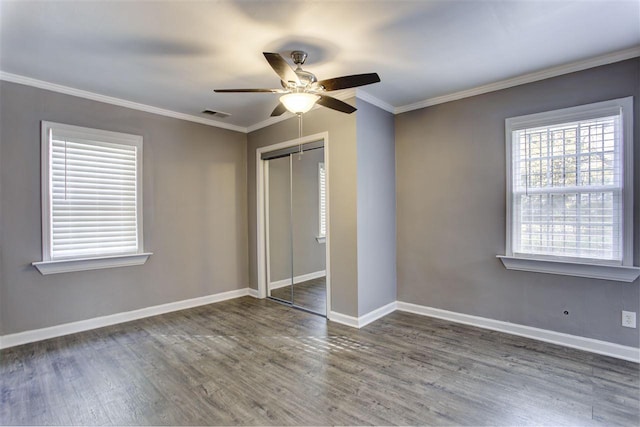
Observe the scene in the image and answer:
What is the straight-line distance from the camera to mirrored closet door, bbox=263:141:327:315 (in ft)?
13.9

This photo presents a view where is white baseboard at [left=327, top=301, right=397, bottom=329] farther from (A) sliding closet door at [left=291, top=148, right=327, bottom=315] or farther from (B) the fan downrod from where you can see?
(B) the fan downrod

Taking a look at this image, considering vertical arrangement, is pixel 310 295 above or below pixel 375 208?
below

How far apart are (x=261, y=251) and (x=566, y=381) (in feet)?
12.2

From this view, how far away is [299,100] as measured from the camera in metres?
2.56

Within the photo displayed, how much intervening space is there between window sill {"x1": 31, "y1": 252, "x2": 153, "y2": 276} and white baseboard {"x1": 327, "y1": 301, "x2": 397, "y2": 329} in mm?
2382

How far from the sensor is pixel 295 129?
13.8 feet

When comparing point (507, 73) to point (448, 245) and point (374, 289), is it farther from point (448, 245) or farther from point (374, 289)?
point (374, 289)

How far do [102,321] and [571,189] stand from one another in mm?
5018

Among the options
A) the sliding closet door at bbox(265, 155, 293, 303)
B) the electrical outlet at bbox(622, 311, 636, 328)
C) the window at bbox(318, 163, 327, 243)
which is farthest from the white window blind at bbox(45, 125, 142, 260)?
the electrical outlet at bbox(622, 311, 636, 328)

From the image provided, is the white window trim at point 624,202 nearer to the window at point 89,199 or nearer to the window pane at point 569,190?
the window pane at point 569,190

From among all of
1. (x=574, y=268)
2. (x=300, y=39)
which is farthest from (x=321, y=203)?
(x=574, y=268)

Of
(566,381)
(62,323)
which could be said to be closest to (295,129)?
(62,323)

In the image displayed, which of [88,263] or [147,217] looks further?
[147,217]

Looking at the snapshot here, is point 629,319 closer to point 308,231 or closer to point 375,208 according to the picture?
point 375,208
